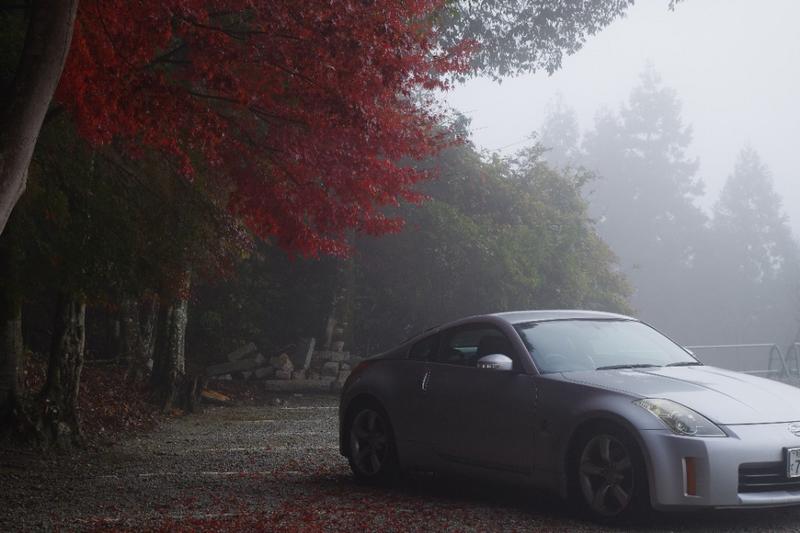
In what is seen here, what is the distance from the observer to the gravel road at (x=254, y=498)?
293 inches

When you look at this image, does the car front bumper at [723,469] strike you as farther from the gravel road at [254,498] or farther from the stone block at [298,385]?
the stone block at [298,385]

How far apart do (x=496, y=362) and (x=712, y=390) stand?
158 centimetres

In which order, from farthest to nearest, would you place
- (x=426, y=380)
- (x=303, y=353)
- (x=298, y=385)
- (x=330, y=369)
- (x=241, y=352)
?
(x=303, y=353) < (x=330, y=369) < (x=241, y=352) < (x=298, y=385) < (x=426, y=380)

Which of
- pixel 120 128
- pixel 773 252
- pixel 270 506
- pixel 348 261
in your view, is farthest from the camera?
pixel 773 252

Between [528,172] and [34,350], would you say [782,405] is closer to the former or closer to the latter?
[34,350]

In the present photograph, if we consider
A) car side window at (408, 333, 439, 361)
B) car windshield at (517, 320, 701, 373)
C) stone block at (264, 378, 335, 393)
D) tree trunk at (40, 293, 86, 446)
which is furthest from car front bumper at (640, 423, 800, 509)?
stone block at (264, 378, 335, 393)

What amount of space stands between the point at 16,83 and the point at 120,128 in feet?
10.9

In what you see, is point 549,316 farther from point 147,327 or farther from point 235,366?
point 235,366

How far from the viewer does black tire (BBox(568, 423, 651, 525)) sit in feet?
23.3

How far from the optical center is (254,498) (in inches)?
347

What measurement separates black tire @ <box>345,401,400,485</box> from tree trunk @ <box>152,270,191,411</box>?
33.5 feet

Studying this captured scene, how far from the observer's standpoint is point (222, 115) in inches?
456

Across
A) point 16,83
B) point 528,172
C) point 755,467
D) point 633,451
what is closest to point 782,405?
point 755,467

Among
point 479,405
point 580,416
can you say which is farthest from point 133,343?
point 580,416
